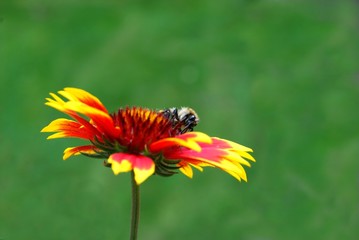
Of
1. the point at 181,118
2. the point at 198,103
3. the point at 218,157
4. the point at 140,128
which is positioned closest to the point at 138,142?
the point at 140,128

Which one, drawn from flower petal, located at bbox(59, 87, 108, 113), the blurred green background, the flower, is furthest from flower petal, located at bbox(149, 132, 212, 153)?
the blurred green background

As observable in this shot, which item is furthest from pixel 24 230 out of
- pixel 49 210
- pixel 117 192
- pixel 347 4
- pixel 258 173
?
pixel 347 4

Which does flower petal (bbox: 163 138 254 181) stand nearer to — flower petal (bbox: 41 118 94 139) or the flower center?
the flower center

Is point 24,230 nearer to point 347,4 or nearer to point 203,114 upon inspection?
point 203,114

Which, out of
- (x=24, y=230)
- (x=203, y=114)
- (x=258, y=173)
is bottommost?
(x=24, y=230)

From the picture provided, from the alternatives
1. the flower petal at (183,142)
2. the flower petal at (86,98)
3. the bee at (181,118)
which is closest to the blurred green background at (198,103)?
the bee at (181,118)

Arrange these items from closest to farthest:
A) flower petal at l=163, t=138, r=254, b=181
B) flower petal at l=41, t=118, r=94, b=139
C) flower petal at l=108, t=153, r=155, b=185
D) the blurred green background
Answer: flower petal at l=108, t=153, r=155, b=185 → flower petal at l=163, t=138, r=254, b=181 → flower petal at l=41, t=118, r=94, b=139 → the blurred green background

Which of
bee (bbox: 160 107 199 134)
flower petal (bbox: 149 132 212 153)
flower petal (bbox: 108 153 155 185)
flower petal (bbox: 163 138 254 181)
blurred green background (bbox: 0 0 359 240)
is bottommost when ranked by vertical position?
flower petal (bbox: 108 153 155 185)
